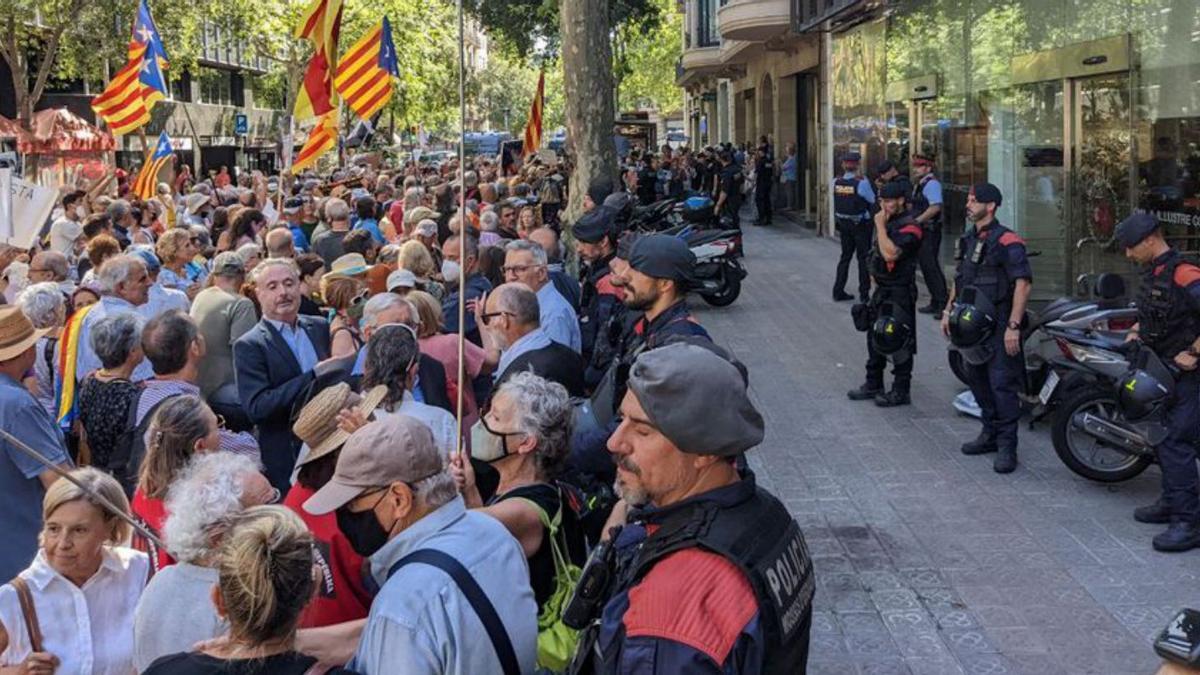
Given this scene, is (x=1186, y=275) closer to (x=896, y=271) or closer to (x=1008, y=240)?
(x=1008, y=240)

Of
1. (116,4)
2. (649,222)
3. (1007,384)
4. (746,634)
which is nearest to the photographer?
(746,634)

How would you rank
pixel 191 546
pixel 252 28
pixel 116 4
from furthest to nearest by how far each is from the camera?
pixel 252 28, pixel 116 4, pixel 191 546

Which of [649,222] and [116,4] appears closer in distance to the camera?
[649,222]

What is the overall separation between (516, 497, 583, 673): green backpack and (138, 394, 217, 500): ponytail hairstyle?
1224 millimetres

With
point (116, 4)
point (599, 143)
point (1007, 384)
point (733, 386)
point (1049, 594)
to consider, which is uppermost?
point (116, 4)

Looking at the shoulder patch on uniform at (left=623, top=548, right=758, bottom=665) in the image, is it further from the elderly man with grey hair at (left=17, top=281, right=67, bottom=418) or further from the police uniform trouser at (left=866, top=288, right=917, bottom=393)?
the police uniform trouser at (left=866, top=288, right=917, bottom=393)

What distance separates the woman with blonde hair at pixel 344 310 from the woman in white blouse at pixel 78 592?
7.87 ft

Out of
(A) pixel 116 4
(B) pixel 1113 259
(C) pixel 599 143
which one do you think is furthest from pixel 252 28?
(B) pixel 1113 259

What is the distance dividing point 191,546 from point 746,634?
1588 millimetres

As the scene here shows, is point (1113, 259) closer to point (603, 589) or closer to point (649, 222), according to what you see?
point (649, 222)

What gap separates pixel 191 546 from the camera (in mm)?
3258

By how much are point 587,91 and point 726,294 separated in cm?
297

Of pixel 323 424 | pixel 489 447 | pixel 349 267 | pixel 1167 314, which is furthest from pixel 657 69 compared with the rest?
pixel 489 447

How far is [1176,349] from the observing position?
6461 mm
